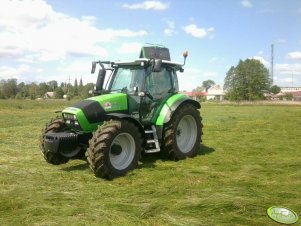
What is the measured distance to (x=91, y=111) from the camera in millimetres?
7383

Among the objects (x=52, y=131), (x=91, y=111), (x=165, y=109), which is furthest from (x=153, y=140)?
(x=52, y=131)

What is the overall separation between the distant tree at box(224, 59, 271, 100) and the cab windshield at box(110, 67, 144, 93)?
87343 mm

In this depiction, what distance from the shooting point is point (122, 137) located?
7.43 metres

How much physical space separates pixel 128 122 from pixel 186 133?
2.65 meters

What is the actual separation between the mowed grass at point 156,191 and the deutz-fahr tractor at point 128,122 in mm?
344

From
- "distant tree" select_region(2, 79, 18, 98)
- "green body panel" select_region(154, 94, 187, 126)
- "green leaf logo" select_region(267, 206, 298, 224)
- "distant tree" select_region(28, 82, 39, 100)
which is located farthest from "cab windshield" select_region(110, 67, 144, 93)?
"distant tree" select_region(28, 82, 39, 100)

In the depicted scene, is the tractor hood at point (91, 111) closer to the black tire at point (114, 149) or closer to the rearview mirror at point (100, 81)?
the black tire at point (114, 149)

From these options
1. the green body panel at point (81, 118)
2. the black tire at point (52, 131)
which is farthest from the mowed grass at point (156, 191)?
the green body panel at point (81, 118)

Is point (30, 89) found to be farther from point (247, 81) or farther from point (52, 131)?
point (52, 131)

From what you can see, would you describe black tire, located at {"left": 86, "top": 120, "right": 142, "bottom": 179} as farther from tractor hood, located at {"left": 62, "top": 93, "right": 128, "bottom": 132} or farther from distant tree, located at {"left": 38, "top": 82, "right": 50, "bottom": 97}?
distant tree, located at {"left": 38, "top": 82, "right": 50, "bottom": 97}

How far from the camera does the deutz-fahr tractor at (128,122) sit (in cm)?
704

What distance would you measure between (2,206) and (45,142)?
242 cm

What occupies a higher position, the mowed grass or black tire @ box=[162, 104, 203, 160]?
black tire @ box=[162, 104, 203, 160]

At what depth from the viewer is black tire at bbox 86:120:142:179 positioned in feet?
21.9
